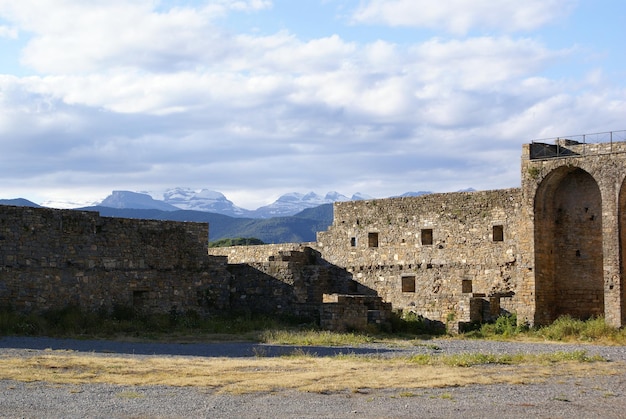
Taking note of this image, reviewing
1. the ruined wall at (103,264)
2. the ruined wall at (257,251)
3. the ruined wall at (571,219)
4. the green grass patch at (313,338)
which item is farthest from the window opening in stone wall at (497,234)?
the ruined wall at (103,264)

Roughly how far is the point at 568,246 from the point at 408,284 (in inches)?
246

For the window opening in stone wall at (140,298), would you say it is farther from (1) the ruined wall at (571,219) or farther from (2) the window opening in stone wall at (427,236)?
(1) the ruined wall at (571,219)

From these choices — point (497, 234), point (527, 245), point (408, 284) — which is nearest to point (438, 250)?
point (408, 284)

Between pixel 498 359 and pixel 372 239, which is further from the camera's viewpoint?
pixel 372 239

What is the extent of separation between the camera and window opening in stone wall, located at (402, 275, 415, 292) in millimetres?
34094

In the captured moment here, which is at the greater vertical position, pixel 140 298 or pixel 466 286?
pixel 466 286

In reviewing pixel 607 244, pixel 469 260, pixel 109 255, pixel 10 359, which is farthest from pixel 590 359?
pixel 109 255

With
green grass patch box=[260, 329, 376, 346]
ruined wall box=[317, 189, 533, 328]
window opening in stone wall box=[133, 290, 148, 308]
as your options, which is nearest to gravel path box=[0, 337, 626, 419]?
green grass patch box=[260, 329, 376, 346]

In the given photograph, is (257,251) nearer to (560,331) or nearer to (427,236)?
(427,236)

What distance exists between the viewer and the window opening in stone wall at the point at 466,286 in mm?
32531

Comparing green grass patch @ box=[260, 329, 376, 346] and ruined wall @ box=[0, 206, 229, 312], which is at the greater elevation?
ruined wall @ box=[0, 206, 229, 312]

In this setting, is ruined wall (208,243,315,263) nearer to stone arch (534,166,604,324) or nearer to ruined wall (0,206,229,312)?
ruined wall (0,206,229,312)

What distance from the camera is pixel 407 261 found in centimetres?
3403

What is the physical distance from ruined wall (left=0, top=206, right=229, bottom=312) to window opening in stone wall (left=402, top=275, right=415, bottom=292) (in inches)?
258
